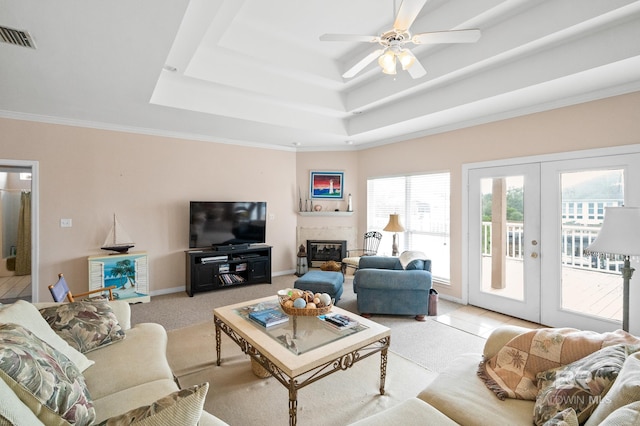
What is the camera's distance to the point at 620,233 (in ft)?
6.86

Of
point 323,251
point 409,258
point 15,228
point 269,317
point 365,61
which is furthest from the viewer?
point 323,251

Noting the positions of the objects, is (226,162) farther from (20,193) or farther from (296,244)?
(20,193)

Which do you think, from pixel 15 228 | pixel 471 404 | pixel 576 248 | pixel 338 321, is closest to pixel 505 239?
pixel 576 248

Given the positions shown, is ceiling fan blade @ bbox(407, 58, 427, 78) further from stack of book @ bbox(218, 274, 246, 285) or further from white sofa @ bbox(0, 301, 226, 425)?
stack of book @ bbox(218, 274, 246, 285)

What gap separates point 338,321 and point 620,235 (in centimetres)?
207

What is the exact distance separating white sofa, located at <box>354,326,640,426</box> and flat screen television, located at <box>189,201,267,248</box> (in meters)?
4.16

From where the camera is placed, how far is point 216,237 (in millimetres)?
5125

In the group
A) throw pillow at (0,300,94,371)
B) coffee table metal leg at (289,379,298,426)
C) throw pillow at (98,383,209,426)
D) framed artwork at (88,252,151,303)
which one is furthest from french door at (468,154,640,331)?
framed artwork at (88,252,151,303)

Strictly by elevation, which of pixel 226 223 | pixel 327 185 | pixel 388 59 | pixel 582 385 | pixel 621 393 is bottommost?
pixel 582 385

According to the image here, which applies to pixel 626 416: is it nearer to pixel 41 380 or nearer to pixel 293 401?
pixel 293 401

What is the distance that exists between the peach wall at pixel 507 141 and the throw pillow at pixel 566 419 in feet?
10.3

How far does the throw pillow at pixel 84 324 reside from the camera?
76.9 inches

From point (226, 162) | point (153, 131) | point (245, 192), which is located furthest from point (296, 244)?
point (153, 131)

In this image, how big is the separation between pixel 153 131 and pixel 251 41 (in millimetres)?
2448
